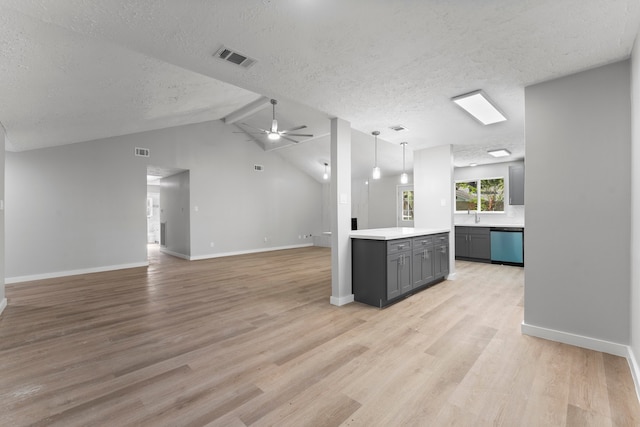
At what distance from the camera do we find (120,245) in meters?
6.23

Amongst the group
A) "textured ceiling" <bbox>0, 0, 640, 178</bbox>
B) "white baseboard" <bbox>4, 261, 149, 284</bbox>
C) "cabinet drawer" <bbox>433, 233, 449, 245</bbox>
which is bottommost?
"white baseboard" <bbox>4, 261, 149, 284</bbox>

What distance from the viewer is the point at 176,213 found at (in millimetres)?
8055

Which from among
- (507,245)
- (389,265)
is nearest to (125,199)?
(389,265)

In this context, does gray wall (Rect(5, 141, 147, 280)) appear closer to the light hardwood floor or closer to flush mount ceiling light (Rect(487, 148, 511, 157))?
the light hardwood floor

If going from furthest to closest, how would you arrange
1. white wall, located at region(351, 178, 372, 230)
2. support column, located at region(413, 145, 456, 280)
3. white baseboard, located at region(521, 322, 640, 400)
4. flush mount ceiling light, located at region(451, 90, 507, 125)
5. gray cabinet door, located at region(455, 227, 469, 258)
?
white wall, located at region(351, 178, 372, 230) → gray cabinet door, located at region(455, 227, 469, 258) → support column, located at region(413, 145, 456, 280) → flush mount ceiling light, located at region(451, 90, 507, 125) → white baseboard, located at region(521, 322, 640, 400)

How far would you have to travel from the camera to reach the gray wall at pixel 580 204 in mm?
2326

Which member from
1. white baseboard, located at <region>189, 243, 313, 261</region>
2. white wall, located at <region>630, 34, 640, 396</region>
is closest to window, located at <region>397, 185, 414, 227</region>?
white baseboard, located at <region>189, 243, 313, 261</region>

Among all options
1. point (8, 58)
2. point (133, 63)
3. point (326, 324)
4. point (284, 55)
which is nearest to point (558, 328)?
point (326, 324)

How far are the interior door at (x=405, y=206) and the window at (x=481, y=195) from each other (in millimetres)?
1505

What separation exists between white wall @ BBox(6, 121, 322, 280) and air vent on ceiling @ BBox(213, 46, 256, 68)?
5.40 m

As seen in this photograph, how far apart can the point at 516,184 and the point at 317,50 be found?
6493 mm

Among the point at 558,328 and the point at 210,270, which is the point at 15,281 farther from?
the point at 558,328

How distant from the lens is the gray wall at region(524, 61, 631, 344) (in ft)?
7.63

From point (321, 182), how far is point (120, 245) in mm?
6800
